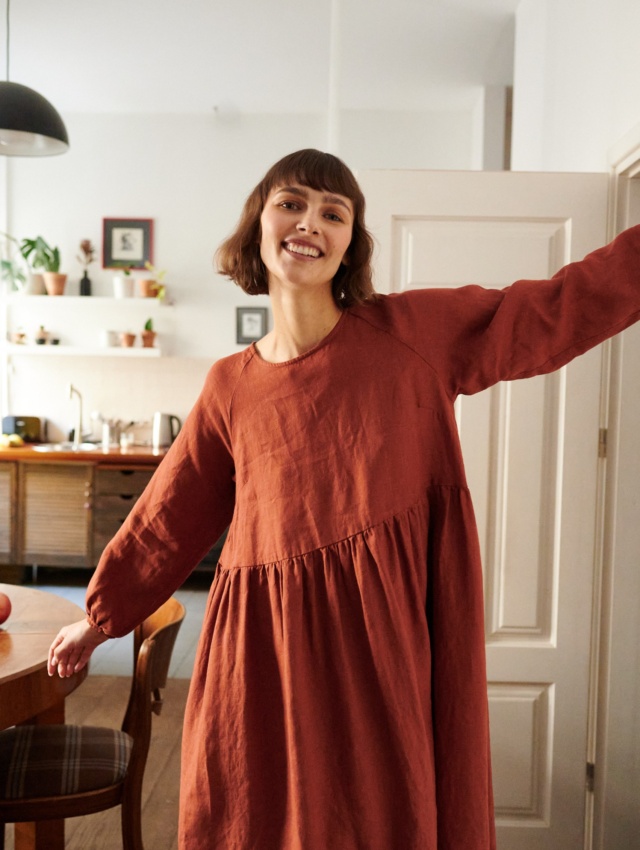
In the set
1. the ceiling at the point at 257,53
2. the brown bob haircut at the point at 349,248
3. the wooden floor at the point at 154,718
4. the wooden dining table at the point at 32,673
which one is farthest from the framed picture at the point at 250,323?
the brown bob haircut at the point at 349,248

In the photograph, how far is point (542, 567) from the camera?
233 centimetres

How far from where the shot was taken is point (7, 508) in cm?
550

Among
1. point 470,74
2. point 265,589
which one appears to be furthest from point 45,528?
point 265,589

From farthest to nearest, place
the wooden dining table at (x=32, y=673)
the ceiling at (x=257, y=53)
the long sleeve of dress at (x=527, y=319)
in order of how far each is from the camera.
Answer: the ceiling at (x=257, y=53), the wooden dining table at (x=32, y=673), the long sleeve of dress at (x=527, y=319)

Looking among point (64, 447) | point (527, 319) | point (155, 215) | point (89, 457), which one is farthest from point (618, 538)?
point (155, 215)

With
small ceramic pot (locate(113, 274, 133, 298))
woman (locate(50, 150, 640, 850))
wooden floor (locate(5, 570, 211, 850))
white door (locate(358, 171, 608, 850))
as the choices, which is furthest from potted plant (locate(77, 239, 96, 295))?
woman (locate(50, 150, 640, 850))

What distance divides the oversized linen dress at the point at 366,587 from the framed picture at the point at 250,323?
191 inches

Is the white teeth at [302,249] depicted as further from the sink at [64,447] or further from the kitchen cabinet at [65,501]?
the sink at [64,447]

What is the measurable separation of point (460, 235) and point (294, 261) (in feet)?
3.80

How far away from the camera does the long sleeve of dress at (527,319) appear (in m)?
1.19

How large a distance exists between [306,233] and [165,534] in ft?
1.90

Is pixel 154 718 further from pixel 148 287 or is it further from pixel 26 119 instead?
pixel 148 287

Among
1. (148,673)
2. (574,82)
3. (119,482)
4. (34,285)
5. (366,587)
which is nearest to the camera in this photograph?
(366,587)

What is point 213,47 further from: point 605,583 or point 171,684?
point 605,583
